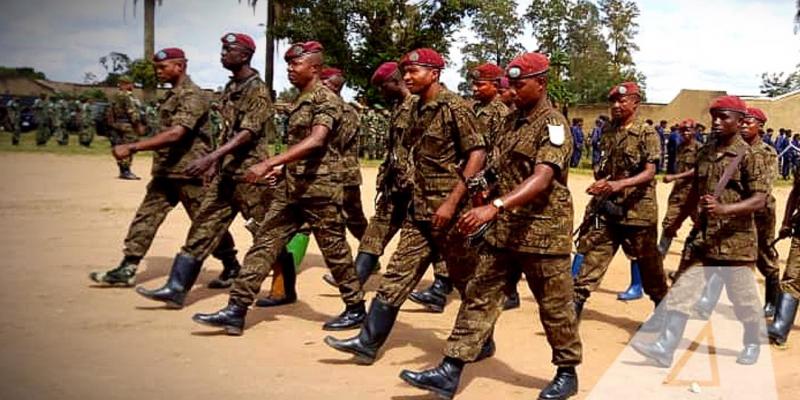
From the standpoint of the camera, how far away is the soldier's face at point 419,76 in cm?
537

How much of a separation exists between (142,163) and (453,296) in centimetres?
1505

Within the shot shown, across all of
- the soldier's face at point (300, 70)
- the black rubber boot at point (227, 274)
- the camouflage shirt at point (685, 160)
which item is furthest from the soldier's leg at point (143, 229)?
the camouflage shirt at point (685, 160)

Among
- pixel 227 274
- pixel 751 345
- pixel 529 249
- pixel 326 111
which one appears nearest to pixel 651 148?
pixel 751 345

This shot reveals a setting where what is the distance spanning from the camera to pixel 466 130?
5270 millimetres

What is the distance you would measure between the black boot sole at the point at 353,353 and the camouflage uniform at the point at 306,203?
0.95m

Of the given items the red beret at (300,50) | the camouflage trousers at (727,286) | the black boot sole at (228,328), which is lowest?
the black boot sole at (228,328)

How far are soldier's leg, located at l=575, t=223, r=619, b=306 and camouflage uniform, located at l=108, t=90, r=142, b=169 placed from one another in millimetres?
12385

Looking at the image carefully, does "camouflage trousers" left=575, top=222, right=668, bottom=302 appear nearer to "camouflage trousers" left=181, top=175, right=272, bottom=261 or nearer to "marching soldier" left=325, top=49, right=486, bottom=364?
"marching soldier" left=325, top=49, right=486, bottom=364

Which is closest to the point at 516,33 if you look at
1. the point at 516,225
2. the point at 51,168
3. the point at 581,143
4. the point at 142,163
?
the point at 581,143

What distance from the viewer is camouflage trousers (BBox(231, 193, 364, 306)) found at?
19.5 ft

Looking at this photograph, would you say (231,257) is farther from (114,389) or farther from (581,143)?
(581,143)

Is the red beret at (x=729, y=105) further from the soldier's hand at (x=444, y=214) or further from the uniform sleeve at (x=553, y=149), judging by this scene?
the soldier's hand at (x=444, y=214)

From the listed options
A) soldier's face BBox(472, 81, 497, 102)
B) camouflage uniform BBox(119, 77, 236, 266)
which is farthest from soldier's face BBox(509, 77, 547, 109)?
camouflage uniform BBox(119, 77, 236, 266)

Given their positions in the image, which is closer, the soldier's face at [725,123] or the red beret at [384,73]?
the soldier's face at [725,123]
